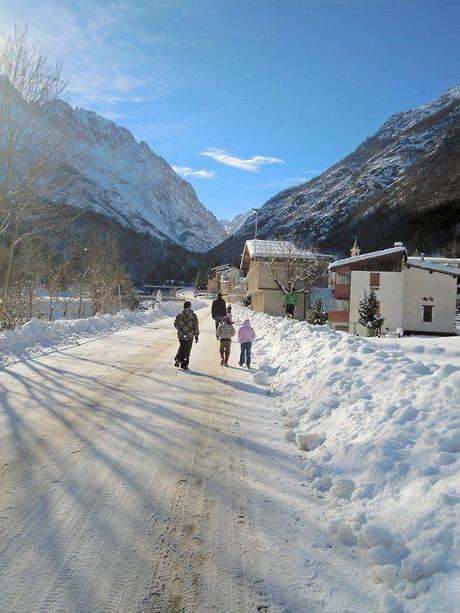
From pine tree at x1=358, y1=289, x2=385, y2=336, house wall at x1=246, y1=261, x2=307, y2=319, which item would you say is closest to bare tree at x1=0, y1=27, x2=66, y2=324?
pine tree at x1=358, y1=289, x2=385, y2=336

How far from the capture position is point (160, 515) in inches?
146

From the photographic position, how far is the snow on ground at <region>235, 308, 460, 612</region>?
2982 millimetres

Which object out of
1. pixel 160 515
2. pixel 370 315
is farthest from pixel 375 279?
pixel 160 515

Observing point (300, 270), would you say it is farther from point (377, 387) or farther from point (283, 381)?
point (377, 387)

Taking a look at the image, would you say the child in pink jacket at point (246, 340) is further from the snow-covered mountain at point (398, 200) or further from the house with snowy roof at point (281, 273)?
the snow-covered mountain at point (398, 200)

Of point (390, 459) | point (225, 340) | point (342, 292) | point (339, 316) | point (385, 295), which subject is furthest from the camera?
point (342, 292)

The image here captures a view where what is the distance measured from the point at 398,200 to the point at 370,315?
11332 centimetres

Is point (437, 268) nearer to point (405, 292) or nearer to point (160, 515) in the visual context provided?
point (405, 292)

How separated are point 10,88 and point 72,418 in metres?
12.4

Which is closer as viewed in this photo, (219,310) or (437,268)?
(219,310)

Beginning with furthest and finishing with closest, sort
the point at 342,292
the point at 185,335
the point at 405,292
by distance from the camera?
the point at 342,292
the point at 405,292
the point at 185,335

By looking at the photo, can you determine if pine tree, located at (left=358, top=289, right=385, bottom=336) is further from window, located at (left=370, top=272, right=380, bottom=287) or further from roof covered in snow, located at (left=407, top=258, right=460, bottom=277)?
roof covered in snow, located at (left=407, top=258, right=460, bottom=277)

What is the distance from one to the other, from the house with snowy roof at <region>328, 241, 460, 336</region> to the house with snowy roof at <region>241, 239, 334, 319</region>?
9.96 m

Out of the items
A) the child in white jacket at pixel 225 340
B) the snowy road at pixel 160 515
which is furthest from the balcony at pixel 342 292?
the snowy road at pixel 160 515
